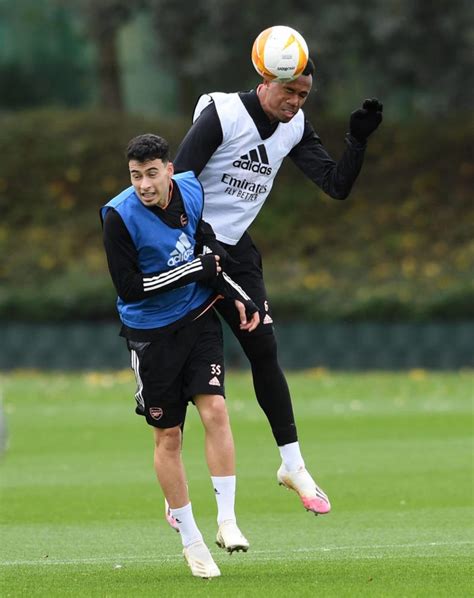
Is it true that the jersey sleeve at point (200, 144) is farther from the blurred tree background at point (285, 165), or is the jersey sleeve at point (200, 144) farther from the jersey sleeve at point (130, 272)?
the blurred tree background at point (285, 165)

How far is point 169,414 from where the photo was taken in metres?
8.23

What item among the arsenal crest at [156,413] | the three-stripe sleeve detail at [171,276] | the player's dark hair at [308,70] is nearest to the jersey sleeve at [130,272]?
the three-stripe sleeve detail at [171,276]

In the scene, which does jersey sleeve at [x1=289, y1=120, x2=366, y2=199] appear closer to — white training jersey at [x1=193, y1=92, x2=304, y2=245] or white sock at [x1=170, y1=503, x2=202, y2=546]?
white training jersey at [x1=193, y1=92, x2=304, y2=245]

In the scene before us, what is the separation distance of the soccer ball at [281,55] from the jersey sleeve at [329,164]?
54 cm

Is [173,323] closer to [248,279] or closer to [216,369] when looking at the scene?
[216,369]

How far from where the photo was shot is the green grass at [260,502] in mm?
8094

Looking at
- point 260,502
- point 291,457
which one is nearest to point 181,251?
point 291,457

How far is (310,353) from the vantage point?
87.8ft

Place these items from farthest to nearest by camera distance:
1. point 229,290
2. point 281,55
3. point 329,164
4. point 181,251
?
point 329,164 → point 281,55 → point 229,290 → point 181,251

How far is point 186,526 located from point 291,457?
117 cm

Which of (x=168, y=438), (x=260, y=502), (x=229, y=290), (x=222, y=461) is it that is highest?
(x=229, y=290)

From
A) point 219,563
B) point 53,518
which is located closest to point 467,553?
point 219,563

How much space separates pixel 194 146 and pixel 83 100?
27.2m

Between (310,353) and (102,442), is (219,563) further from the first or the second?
(310,353)
